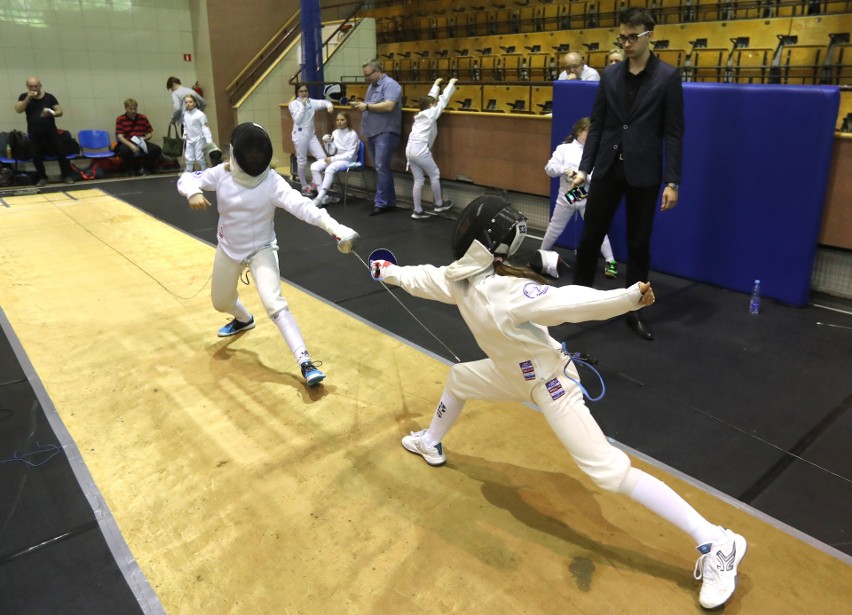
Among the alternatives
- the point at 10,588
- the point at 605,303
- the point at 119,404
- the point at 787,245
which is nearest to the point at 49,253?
the point at 119,404

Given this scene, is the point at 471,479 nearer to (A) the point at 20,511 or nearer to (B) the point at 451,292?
(B) the point at 451,292

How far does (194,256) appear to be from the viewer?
6012mm

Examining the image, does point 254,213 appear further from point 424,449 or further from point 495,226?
point 495,226

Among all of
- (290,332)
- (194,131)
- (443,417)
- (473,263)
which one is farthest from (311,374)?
(194,131)

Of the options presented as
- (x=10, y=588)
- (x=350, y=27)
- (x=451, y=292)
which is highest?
(x=350, y=27)

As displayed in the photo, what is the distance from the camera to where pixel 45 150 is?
9.98 m

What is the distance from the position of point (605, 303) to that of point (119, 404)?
2.62m

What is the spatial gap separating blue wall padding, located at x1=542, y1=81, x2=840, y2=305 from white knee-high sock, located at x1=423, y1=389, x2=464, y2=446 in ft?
10.5

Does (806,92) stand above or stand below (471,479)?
above

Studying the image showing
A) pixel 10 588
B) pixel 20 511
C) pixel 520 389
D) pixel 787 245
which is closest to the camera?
pixel 10 588

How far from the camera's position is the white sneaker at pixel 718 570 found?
1.97 metres

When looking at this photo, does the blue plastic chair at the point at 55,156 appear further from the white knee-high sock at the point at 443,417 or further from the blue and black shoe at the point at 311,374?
the white knee-high sock at the point at 443,417

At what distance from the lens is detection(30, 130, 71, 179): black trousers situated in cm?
975

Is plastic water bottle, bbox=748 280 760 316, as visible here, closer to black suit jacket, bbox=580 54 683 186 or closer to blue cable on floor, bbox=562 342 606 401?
black suit jacket, bbox=580 54 683 186
